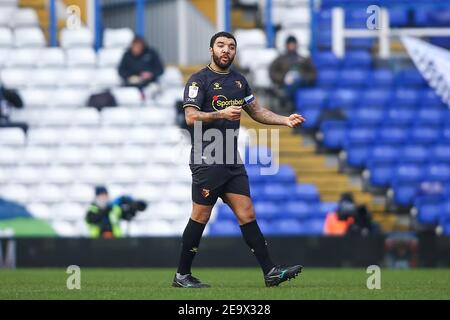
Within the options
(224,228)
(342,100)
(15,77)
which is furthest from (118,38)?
(224,228)

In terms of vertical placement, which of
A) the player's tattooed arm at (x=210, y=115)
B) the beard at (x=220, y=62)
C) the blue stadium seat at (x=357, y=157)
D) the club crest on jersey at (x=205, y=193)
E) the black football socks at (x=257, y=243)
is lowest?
the blue stadium seat at (x=357, y=157)

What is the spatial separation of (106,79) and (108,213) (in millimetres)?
3501

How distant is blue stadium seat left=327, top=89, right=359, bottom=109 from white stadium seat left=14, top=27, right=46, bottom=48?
16.1ft

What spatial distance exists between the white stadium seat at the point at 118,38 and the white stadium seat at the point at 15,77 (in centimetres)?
138

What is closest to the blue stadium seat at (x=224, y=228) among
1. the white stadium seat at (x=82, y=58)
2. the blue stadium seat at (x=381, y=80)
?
the blue stadium seat at (x=381, y=80)

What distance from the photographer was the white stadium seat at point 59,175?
2025 centimetres

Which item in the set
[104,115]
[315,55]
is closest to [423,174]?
[315,55]

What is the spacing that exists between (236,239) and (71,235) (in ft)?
8.42

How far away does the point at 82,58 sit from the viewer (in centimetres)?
2178

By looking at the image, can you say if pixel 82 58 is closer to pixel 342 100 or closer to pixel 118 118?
pixel 118 118

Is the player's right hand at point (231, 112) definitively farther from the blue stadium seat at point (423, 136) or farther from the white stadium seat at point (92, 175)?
the blue stadium seat at point (423, 136)

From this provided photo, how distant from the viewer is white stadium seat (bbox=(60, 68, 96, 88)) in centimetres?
2152

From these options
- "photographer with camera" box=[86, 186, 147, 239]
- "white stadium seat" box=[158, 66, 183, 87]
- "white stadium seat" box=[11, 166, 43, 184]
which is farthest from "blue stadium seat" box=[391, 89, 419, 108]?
"white stadium seat" box=[11, 166, 43, 184]
